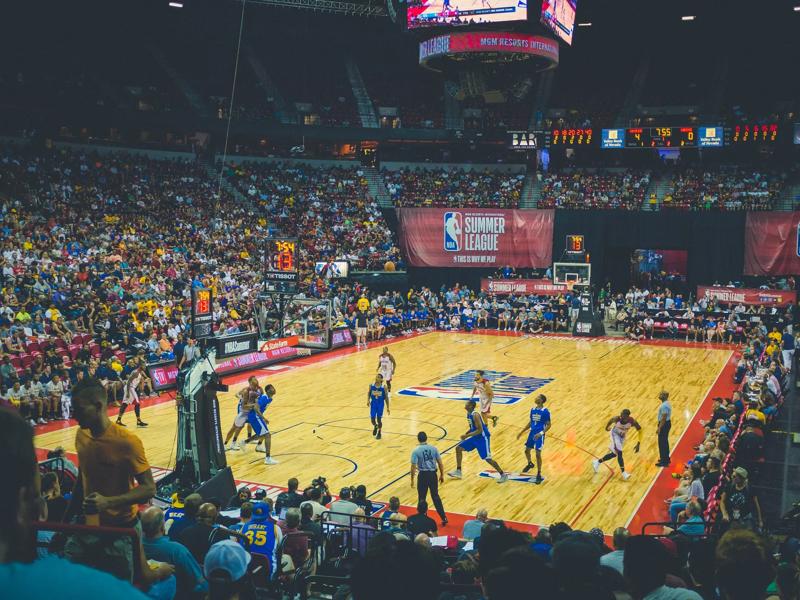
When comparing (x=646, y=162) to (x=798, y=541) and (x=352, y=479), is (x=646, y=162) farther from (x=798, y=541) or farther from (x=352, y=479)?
(x=798, y=541)

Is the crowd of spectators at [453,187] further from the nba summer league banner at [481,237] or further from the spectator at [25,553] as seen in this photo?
the spectator at [25,553]

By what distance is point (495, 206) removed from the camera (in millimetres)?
42094

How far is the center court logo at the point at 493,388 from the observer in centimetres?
2202

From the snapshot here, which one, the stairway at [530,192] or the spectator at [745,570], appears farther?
the stairway at [530,192]

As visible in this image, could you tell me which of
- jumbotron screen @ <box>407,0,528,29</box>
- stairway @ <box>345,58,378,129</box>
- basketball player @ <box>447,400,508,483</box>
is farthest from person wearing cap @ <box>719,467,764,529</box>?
stairway @ <box>345,58,378,129</box>

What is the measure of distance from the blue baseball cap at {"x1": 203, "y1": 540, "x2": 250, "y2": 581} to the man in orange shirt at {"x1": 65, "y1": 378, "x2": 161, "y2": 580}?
52cm

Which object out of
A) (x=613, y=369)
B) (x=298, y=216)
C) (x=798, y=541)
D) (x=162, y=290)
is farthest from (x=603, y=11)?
(x=798, y=541)

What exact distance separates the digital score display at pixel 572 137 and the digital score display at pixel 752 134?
6689 mm

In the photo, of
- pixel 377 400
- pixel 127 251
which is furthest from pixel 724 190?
pixel 377 400

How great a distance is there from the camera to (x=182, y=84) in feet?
146

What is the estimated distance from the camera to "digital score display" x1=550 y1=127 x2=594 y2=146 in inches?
1568

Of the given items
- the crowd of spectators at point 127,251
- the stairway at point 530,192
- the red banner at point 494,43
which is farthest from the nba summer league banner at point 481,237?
the red banner at point 494,43

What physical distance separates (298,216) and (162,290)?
47.2ft

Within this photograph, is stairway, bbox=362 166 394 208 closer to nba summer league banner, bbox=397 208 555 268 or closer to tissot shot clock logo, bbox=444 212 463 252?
nba summer league banner, bbox=397 208 555 268
